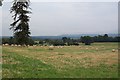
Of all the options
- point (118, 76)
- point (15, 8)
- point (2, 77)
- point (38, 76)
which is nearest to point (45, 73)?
point (38, 76)

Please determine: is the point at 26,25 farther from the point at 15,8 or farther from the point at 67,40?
the point at 67,40

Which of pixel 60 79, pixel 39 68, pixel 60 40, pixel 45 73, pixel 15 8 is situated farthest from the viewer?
pixel 60 40

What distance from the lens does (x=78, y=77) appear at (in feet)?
46.5

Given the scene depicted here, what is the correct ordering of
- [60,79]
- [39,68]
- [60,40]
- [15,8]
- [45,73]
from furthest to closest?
[60,40] → [15,8] → [39,68] → [45,73] → [60,79]

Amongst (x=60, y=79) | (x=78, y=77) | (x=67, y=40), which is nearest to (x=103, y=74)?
(x=78, y=77)

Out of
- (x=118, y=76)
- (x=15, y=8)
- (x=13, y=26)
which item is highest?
(x=15, y=8)

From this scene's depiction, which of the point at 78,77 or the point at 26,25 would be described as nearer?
the point at 78,77

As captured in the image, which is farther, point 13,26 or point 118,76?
point 13,26

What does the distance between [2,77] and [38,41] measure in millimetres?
39269

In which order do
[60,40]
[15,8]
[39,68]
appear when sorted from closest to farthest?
[39,68] → [15,8] → [60,40]

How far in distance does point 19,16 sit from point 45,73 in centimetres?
3442

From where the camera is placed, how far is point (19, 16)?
48.3m

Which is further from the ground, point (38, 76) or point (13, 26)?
point (13, 26)

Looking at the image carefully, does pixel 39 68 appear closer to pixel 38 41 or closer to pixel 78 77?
pixel 78 77
